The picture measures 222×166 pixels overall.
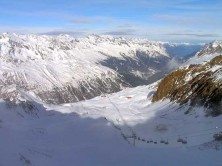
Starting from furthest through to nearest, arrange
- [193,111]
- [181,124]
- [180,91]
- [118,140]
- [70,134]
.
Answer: [180,91] → [193,111] → [181,124] → [70,134] → [118,140]

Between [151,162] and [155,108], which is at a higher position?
[151,162]

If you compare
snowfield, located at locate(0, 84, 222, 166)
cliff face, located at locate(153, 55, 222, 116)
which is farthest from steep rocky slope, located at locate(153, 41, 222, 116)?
snowfield, located at locate(0, 84, 222, 166)

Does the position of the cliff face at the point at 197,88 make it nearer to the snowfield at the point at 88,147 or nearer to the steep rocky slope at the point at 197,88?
the steep rocky slope at the point at 197,88

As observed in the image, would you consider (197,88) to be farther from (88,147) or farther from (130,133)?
(88,147)

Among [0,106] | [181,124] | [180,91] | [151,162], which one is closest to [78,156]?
[151,162]

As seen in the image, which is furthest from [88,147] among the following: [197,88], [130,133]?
[197,88]

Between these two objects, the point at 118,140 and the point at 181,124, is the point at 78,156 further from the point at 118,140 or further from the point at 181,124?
the point at 181,124

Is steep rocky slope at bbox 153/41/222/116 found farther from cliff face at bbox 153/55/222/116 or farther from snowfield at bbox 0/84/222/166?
snowfield at bbox 0/84/222/166

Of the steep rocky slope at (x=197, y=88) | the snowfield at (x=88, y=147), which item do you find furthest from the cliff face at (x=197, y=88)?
the snowfield at (x=88, y=147)
